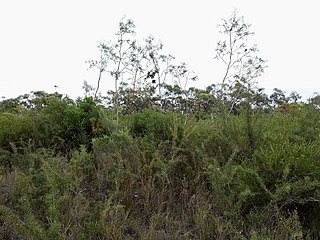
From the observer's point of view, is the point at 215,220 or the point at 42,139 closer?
the point at 215,220

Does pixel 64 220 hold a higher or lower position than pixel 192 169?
lower

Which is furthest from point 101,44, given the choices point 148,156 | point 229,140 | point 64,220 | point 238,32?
point 64,220

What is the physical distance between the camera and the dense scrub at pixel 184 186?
3.54 meters

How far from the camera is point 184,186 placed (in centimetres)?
422

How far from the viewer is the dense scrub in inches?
139

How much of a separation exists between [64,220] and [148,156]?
1341 mm

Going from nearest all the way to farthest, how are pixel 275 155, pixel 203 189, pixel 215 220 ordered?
pixel 215 220 < pixel 275 155 < pixel 203 189

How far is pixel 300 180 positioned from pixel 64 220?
6.57 feet

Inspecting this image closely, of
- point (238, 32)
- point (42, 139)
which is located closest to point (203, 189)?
point (42, 139)

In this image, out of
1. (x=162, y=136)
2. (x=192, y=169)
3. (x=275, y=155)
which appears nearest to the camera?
(x=275, y=155)

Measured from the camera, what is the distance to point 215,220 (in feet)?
11.5

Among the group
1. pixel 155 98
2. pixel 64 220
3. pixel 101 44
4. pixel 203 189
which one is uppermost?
pixel 101 44

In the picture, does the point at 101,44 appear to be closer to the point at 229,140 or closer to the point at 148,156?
the point at 148,156

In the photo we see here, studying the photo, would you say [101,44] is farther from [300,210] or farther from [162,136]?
[300,210]
